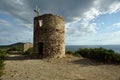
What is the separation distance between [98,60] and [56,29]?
509 centimetres

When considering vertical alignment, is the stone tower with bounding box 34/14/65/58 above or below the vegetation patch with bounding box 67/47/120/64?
above

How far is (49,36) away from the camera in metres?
15.7

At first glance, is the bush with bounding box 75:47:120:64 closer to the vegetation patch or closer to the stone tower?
the vegetation patch

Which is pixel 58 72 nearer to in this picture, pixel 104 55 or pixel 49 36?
pixel 49 36

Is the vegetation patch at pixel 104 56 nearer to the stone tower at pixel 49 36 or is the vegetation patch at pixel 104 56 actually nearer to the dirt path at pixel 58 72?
the dirt path at pixel 58 72

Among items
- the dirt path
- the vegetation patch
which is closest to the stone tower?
the vegetation patch

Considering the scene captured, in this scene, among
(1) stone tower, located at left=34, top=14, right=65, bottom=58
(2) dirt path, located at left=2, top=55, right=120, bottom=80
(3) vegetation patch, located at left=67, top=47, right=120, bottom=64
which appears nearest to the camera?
(2) dirt path, located at left=2, top=55, right=120, bottom=80

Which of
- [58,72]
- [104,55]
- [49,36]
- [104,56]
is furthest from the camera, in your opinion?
[49,36]

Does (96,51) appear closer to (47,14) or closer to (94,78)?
(47,14)

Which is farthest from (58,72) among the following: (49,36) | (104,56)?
(104,56)

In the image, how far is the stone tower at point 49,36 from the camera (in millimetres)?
15695

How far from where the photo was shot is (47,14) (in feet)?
51.6

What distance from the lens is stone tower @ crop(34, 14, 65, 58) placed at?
51.5 ft

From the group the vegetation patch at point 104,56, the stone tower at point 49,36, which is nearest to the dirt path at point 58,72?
the vegetation patch at point 104,56
